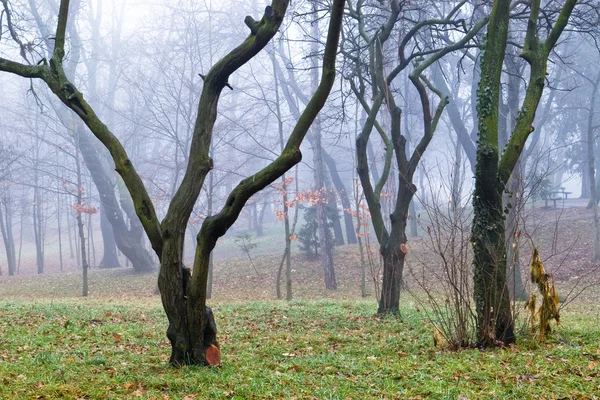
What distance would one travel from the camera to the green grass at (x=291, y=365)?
5.25 m

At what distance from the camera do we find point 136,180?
644 cm

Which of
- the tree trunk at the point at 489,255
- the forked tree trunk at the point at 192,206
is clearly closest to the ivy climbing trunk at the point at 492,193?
the tree trunk at the point at 489,255

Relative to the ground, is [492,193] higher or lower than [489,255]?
higher

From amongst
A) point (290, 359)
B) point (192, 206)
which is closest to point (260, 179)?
point (192, 206)

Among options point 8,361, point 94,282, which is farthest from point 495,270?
point 94,282

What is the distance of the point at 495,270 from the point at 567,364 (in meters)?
1.47

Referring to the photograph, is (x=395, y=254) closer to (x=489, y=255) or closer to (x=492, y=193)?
(x=489, y=255)

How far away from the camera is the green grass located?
5.25 metres

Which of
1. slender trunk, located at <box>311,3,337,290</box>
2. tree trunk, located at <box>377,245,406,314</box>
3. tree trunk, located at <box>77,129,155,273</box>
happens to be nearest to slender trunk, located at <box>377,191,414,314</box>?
tree trunk, located at <box>377,245,406,314</box>

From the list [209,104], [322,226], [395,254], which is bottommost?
[395,254]

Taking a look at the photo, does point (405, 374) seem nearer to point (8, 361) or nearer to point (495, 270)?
point (495, 270)

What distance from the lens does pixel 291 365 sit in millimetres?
6531

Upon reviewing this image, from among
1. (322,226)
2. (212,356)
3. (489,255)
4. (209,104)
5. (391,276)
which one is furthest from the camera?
(322,226)

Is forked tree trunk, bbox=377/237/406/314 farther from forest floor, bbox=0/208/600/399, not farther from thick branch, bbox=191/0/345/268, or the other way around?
thick branch, bbox=191/0/345/268
